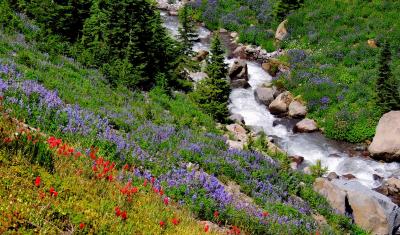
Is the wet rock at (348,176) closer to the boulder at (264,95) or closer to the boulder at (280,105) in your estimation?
the boulder at (280,105)

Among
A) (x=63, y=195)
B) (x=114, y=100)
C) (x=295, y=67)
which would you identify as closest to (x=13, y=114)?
(x=63, y=195)

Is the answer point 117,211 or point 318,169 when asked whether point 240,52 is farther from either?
point 117,211

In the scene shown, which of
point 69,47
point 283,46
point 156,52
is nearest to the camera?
point 69,47

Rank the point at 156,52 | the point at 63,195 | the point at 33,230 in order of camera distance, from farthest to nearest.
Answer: the point at 156,52 < the point at 63,195 < the point at 33,230

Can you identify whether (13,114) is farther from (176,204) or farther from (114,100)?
(114,100)

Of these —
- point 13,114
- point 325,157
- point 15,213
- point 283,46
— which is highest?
point 15,213

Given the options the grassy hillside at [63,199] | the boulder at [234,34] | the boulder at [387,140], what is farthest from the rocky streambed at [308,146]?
the grassy hillside at [63,199]

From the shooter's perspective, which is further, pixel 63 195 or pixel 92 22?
pixel 92 22

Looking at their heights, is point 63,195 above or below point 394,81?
above

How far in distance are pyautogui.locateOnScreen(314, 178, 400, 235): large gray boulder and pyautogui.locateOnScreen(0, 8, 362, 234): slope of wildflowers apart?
2.43 feet

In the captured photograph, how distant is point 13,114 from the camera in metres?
8.91

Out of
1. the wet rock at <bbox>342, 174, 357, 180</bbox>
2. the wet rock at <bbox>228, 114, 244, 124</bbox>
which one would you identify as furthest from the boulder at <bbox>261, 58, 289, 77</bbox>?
the wet rock at <bbox>342, 174, 357, 180</bbox>

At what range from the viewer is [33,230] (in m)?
5.05

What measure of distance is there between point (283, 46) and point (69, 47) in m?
19.3
